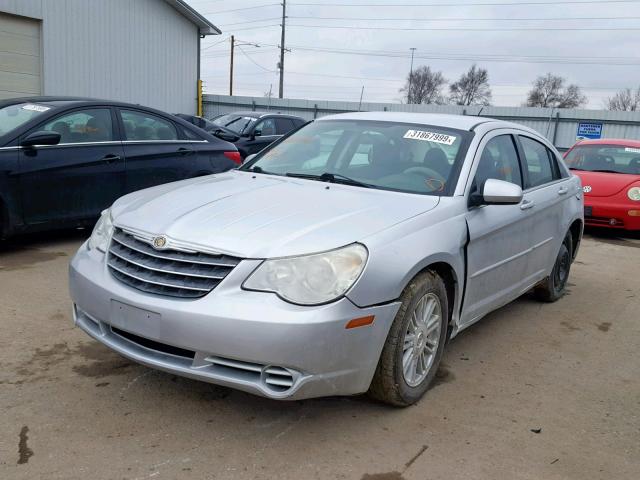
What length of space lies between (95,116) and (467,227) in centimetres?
445

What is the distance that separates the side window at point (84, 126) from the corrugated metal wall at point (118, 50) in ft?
34.7

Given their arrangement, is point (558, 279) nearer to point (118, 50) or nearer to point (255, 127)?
point (255, 127)

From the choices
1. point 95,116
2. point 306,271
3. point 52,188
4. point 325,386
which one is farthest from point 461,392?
point 95,116

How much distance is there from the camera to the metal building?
15547mm

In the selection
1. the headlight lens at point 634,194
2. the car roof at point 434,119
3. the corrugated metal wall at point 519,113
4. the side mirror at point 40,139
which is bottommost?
the headlight lens at point 634,194

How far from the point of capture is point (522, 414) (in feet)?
10.8

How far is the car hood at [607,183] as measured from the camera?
9.16m

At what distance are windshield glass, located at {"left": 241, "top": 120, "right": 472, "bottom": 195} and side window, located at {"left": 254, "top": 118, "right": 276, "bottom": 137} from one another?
8.50m

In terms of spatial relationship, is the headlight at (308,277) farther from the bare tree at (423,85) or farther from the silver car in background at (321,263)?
the bare tree at (423,85)

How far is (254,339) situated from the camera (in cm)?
260

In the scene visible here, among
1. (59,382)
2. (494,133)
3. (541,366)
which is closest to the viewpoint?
(59,382)

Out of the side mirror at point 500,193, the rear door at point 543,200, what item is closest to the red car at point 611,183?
the rear door at point 543,200

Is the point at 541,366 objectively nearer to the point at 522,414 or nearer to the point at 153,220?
the point at 522,414

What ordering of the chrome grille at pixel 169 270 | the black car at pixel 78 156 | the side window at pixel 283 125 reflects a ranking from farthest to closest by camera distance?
1. the side window at pixel 283 125
2. the black car at pixel 78 156
3. the chrome grille at pixel 169 270
